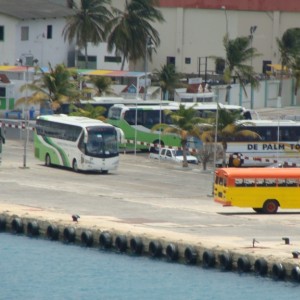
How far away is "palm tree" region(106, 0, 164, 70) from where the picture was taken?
11681 cm

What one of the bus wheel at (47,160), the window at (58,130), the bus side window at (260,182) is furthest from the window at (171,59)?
the bus side window at (260,182)

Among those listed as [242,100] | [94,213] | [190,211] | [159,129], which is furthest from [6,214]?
[242,100]

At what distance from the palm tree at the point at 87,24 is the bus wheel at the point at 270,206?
184ft

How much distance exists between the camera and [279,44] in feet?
398

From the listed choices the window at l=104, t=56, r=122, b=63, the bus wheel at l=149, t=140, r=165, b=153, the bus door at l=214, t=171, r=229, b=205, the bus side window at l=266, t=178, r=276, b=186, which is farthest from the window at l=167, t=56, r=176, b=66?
the bus side window at l=266, t=178, r=276, b=186

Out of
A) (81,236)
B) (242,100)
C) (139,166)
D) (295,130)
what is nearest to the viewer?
(81,236)

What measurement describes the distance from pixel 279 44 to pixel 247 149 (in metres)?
35.7

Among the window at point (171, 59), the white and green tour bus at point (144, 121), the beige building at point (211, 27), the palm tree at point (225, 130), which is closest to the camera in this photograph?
the palm tree at point (225, 130)

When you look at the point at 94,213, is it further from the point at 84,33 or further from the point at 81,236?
the point at 84,33

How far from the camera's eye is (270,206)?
62.8 metres

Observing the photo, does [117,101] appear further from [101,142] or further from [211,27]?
[211,27]

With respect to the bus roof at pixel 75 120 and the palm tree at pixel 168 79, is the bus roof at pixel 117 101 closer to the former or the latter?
the palm tree at pixel 168 79

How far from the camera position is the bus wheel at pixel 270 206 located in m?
62.7

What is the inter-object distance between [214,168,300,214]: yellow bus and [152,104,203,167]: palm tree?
746 inches
